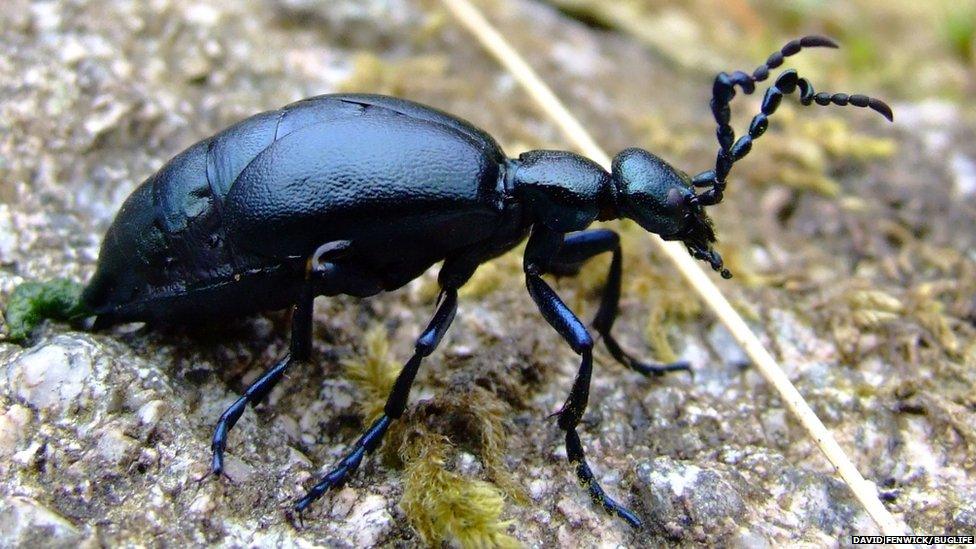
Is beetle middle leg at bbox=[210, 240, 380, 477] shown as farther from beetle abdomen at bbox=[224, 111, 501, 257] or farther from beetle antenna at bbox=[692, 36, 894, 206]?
beetle antenna at bbox=[692, 36, 894, 206]

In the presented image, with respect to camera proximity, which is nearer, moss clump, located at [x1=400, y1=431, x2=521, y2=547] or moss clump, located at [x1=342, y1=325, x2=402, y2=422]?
moss clump, located at [x1=400, y1=431, x2=521, y2=547]

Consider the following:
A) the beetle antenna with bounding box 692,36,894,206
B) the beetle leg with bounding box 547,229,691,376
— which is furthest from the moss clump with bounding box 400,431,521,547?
the beetle antenna with bounding box 692,36,894,206


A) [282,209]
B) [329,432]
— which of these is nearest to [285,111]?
[282,209]

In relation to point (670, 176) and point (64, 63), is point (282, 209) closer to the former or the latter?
point (670, 176)

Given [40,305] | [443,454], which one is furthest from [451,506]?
[40,305]

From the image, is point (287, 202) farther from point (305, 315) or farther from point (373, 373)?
point (373, 373)

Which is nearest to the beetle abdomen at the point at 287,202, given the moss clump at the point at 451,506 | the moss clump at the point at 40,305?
the moss clump at the point at 40,305
